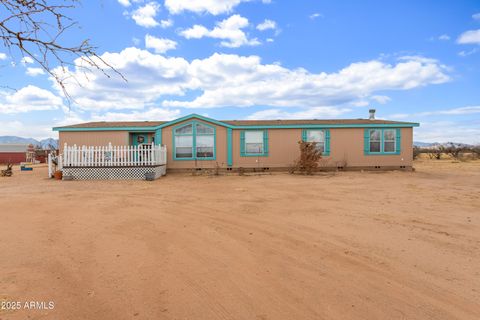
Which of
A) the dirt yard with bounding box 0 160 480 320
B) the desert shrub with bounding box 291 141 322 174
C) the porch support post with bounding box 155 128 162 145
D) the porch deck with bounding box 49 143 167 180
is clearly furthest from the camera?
the porch support post with bounding box 155 128 162 145

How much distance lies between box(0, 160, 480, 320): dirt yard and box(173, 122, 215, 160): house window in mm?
9262

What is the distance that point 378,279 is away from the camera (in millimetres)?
3088

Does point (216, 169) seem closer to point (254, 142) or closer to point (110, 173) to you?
point (254, 142)

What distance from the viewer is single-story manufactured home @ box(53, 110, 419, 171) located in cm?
1592

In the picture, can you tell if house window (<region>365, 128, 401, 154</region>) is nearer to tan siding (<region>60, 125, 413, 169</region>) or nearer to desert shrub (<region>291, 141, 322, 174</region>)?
tan siding (<region>60, 125, 413, 169</region>)

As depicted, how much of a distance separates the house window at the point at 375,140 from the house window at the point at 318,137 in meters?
2.75

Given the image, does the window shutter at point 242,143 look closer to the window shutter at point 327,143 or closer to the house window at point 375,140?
the window shutter at point 327,143

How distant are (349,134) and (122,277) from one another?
15458 millimetres

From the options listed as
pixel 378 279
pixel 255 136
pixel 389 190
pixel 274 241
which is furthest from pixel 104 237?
pixel 255 136

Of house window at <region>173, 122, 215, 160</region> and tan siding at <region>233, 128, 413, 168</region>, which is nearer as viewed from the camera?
house window at <region>173, 122, 215, 160</region>

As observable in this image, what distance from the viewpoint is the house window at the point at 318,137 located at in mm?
16453

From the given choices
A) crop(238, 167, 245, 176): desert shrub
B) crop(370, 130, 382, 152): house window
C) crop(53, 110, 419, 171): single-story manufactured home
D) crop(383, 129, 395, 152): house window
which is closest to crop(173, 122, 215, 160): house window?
crop(53, 110, 419, 171): single-story manufactured home

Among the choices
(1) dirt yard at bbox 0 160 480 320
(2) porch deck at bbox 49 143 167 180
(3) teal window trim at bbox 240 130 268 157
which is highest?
(3) teal window trim at bbox 240 130 268 157

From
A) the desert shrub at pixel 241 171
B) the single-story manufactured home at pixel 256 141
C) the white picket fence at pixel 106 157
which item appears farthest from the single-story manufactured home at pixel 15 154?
the desert shrub at pixel 241 171
